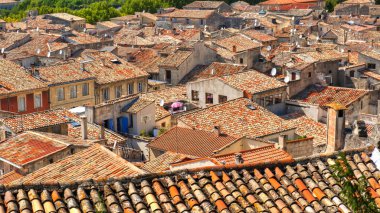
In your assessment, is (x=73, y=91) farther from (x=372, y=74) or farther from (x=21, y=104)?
(x=372, y=74)

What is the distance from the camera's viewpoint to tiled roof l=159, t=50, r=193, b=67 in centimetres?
4561

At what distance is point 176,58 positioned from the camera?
46.3 metres

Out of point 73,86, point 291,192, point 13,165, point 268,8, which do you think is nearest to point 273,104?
point 73,86

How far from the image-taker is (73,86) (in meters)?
41.3

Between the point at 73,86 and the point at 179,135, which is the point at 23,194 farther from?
the point at 73,86

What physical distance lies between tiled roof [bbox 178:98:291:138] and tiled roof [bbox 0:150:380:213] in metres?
19.0

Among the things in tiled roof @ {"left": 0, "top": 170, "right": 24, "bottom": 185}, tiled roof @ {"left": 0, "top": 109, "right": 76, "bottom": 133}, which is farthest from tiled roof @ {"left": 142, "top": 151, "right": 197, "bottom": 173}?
tiled roof @ {"left": 0, "top": 109, "right": 76, "bottom": 133}

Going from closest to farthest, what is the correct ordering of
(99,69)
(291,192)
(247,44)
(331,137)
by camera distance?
1. (291,192)
2. (331,137)
3. (99,69)
4. (247,44)

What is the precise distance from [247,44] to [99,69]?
1528 cm

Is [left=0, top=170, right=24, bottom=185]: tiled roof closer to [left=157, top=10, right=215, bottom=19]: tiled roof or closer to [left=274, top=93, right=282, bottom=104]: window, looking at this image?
[left=274, top=93, right=282, bottom=104]: window

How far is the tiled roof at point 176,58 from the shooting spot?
45.6 metres

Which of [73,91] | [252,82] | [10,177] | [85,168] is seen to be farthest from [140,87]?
[85,168]

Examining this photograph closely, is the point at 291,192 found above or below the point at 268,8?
above

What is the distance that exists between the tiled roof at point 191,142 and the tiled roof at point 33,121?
148 inches
